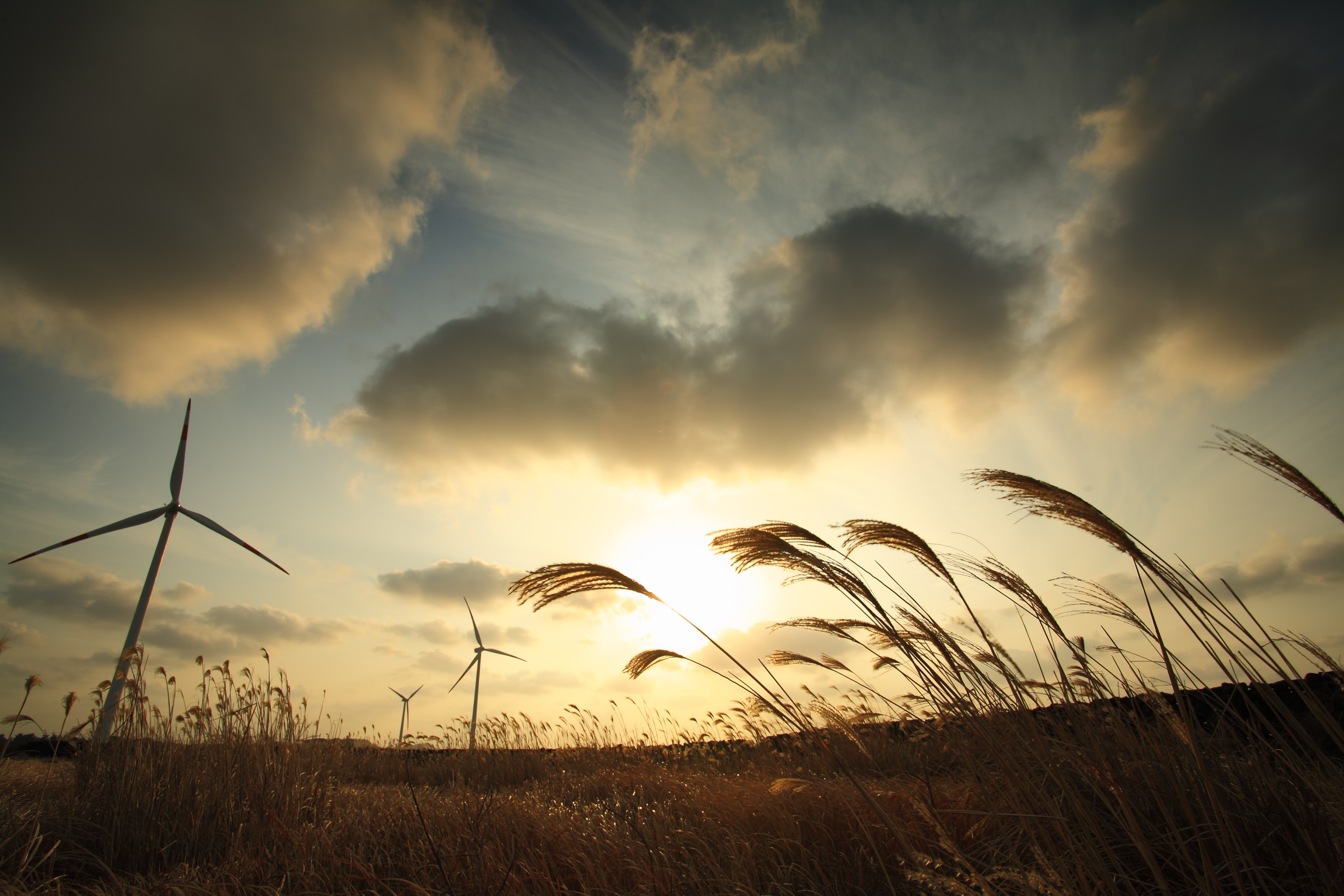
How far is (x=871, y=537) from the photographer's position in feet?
12.3

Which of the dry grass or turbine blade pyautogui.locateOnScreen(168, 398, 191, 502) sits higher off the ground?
turbine blade pyautogui.locateOnScreen(168, 398, 191, 502)

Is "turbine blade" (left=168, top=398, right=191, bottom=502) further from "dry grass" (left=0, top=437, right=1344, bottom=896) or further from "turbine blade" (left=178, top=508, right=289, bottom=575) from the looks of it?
"dry grass" (left=0, top=437, right=1344, bottom=896)

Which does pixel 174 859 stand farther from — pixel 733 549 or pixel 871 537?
pixel 871 537

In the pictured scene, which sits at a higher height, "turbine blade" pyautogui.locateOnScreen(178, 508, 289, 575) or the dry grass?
"turbine blade" pyautogui.locateOnScreen(178, 508, 289, 575)

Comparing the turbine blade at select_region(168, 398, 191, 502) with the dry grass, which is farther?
the turbine blade at select_region(168, 398, 191, 502)

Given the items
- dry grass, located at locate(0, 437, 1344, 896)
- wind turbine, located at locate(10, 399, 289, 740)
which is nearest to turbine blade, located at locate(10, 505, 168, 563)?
wind turbine, located at locate(10, 399, 289, 740)

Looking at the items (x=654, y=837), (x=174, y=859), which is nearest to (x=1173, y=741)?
(x=654, y=837)

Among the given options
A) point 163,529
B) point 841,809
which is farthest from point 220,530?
point 841,809

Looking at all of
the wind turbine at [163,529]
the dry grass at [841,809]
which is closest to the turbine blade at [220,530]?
the wind turbine at [163,529]

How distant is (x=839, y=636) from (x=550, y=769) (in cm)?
949

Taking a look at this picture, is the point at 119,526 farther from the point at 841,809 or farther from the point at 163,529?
the point at 841,809

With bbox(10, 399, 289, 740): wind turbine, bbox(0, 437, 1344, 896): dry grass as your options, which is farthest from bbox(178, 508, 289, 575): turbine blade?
bbox(0, 437, 1344, 896): dry grass

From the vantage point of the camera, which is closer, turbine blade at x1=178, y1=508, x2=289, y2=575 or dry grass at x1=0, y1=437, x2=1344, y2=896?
dry grass at x1=0, y1=437, x2=1344, y2=896

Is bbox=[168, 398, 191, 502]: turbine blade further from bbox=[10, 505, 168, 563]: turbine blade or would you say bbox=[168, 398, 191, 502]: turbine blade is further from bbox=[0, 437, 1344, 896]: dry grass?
bbox=[0, 437, 1344, 896]: dry grass
